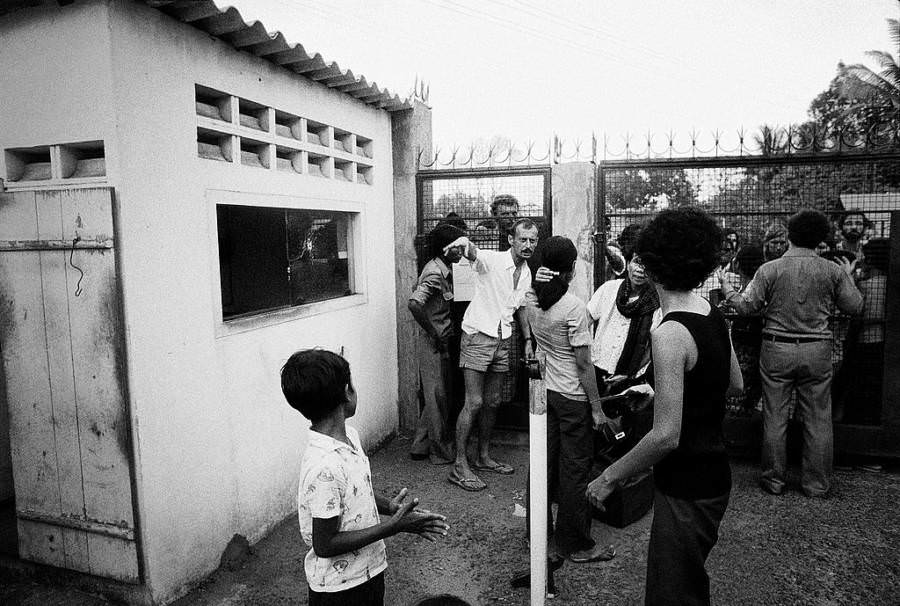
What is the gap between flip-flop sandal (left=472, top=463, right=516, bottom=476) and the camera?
199 inches

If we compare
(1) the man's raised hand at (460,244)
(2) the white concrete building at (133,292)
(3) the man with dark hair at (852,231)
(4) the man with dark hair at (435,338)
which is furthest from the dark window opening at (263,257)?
(3) the man with dark hair at (852,231)

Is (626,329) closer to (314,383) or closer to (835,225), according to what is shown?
(835,225)

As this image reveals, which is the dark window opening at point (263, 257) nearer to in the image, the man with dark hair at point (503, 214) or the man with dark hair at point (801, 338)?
the man with dark hair at point (503, 214)

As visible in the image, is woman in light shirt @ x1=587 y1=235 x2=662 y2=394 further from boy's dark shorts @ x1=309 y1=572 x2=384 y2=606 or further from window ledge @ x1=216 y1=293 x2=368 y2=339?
boy's dark shorts @ x1=309 y1=572 x2=384 y2=606

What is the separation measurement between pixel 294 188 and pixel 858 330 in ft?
14.9

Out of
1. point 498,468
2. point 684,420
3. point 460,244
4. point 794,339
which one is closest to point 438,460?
point 498,468

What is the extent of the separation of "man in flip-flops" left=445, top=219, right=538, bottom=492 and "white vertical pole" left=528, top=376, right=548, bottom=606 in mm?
2599

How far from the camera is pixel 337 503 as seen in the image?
6.31ft

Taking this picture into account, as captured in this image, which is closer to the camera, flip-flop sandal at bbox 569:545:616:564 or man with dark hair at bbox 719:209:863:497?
flip-flop sandal at bbox 569:545:616:564

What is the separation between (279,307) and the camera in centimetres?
447

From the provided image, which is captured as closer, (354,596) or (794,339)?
(354,596)

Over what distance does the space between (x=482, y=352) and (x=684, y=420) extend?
276 centimetres

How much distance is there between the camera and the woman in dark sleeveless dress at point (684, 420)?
2.12m

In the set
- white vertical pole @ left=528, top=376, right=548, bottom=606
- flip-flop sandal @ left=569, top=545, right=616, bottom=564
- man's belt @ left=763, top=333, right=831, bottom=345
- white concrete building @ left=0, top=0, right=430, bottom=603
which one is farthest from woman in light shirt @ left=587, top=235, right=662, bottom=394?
white concrete building @ left=0, top=0, right=430, bottom=603
